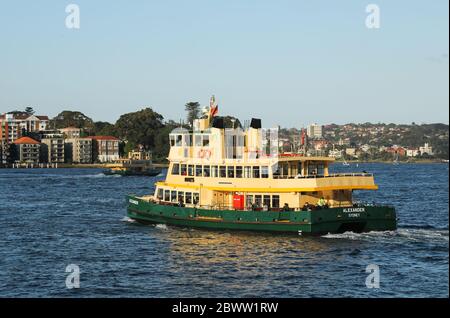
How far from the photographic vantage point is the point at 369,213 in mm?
48281

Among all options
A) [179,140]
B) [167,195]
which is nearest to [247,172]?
[167,195]

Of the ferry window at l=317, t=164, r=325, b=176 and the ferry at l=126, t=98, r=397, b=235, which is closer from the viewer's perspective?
the ferry at l=126, t=98, r=397, b=235

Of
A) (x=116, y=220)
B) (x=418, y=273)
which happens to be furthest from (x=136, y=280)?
(x=116, y=220)

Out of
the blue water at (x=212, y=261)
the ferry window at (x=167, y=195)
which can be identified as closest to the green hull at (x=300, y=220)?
the blue water at (x=212, y=261)

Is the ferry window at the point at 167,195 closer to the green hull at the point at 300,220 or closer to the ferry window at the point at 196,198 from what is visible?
the ferry window at the point at 196,198

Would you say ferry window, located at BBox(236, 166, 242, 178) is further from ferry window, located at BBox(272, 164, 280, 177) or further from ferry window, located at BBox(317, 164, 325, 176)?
ferry window, located at BBox(317, 164, 325, 176)

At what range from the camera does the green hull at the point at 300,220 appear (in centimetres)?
4734

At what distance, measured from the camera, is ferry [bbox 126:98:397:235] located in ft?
158

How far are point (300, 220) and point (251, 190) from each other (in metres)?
4.67

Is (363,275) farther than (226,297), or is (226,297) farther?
(363,275)

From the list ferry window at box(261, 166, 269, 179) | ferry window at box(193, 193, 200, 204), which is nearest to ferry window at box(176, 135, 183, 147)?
ferry window at box(193, 193, 200, 204)

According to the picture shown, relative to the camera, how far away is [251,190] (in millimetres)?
50594
